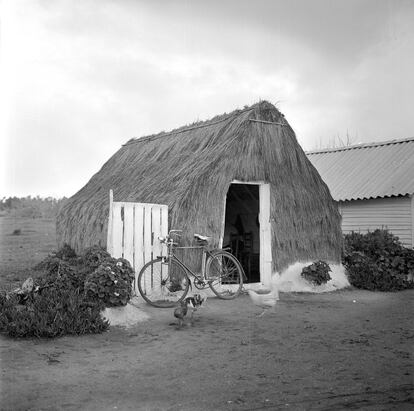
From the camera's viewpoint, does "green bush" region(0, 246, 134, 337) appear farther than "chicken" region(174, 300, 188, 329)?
No

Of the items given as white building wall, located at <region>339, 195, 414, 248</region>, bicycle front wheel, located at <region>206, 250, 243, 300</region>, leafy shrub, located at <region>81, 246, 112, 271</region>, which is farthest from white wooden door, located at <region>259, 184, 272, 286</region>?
white building wall, located at <region>339, 195, 414, 248</region>

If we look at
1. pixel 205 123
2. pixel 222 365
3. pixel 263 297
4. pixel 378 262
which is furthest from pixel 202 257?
pixel 378 262

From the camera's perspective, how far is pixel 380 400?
4.64 meters

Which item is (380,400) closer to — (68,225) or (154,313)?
(154,313)

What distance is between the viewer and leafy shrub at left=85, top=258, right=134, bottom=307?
25.7 ft

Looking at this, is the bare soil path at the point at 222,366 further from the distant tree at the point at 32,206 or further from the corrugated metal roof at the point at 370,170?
the distant tree at the point at 32,206

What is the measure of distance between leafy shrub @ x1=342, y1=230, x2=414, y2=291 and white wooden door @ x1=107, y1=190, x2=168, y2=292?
195 inches

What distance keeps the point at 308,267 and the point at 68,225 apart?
5.76m

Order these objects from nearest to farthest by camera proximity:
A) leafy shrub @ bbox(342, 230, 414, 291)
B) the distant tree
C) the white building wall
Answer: leafy shrub @ bbox(342, 230, 414, 291) < the white building wall < the distant tree

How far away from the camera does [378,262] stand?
499 inches

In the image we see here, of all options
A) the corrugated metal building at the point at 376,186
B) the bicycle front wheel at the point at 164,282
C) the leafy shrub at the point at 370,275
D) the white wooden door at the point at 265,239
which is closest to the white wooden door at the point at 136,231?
the bicycle front wheel at the point at 164,282

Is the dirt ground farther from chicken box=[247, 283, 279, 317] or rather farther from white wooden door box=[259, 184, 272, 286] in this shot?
white wooden door box=[259, 184, 272, 286]

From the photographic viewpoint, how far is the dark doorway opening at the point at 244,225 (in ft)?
47.3

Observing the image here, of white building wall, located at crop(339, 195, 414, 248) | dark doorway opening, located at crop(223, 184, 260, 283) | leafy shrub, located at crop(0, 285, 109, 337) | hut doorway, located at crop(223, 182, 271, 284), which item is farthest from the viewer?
white building wall, located at crop(339, 195, 414, 248)
